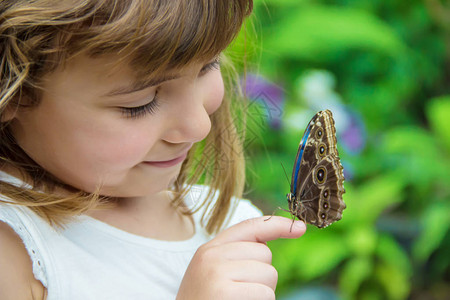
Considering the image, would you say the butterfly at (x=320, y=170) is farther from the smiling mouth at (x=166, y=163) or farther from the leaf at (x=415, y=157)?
the leaf at (x=415, y=157)

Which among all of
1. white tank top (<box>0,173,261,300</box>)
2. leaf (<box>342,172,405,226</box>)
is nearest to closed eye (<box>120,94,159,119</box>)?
white tank top (<box>0,173,261,300</box>)

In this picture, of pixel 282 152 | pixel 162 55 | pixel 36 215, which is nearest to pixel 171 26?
pixel 162 55

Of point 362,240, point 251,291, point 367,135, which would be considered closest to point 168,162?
point 251,291

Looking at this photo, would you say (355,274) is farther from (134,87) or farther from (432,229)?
(134,87)

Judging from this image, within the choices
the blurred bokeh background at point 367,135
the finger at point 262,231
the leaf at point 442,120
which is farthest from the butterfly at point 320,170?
the leaf at point 442,120

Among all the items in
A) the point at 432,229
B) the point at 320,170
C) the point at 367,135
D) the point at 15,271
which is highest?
the point at 367,135

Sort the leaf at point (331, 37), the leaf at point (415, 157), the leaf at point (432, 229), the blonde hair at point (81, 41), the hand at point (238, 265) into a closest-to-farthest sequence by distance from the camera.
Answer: the blonde hair at point (81, 41) < the hand at point (238, 265) < the leaf at point (432, 229) < the leaf at point (415, 157) < the leaf at point (331, 37)

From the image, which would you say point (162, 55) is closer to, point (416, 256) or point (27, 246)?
point (27, 246)
